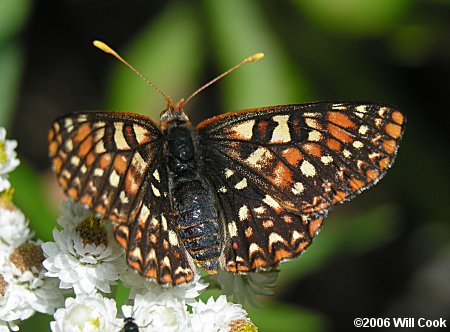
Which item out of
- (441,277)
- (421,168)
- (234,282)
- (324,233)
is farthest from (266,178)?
(441,277)

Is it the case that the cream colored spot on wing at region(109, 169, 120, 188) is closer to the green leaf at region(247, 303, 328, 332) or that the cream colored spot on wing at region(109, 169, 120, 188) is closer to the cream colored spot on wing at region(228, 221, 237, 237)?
the cream colored spot on wing at region(228, 221, 237, 237)

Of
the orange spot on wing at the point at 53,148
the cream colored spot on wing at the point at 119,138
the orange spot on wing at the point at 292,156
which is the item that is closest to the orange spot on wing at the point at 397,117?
the orange spot on wing at the point at 292,156

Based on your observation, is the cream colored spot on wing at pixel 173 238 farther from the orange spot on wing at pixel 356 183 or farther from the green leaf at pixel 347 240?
the green leaf at pixel 347 240

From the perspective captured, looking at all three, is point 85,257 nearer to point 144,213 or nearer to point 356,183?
point 144,213

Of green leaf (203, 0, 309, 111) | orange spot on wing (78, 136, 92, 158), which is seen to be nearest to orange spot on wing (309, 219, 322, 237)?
orange spot on wing (78, 136, 92, 158)

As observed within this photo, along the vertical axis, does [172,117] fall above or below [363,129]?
above

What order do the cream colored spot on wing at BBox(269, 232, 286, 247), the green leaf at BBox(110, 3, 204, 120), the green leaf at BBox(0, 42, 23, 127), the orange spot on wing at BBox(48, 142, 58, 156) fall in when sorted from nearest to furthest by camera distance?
the orange spot on wing at BBox(48, 142, 58, 156) < the cream colored spot on wing at BBox(269, 232, 286, 247) < the green leaf at BBox(0, 42, 23, 127) < the green leaf at BBox(110, 3, 204, 120)

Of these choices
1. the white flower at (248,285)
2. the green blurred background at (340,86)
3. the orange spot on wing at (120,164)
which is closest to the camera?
the orange spot on wing at (120,164)

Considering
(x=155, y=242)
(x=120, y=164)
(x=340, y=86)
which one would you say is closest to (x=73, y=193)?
(x=120, y=164)
